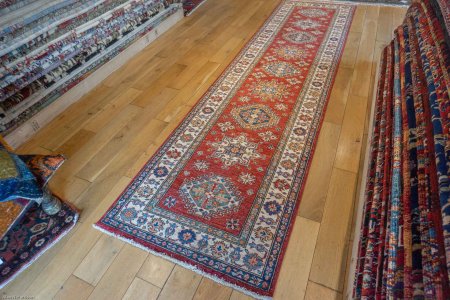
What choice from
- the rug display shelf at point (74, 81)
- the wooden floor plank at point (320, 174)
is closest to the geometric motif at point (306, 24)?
the rug display shelf at point (74, 81)

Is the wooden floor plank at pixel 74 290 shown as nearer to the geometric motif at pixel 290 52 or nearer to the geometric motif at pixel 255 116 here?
the geometric motif at pixel 255 116

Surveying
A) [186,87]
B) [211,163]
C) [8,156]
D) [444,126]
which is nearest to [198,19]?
[186,87]

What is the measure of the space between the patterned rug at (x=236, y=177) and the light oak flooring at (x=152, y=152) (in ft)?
0.22

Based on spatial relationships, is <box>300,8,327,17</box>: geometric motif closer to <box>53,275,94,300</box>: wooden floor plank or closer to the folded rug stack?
the folded rug stack

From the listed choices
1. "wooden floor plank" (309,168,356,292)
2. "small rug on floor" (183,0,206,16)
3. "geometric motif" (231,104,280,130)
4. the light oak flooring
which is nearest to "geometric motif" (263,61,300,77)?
the light oak flooring

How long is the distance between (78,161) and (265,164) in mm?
1152

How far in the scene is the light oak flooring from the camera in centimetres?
117

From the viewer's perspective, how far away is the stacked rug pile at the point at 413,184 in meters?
0.73

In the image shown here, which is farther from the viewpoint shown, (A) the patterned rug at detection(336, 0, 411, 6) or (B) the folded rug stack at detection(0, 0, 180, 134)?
(A) the patterned rug at detection(336, 0, 411, 6)

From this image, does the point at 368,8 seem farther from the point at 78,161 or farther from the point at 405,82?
the point at 78,161

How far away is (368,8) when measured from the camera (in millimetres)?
3283

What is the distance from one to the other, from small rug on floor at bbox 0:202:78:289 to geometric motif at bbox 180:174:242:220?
23.1 inches

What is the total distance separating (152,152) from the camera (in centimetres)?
175

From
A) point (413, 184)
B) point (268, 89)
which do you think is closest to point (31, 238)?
point (413, 184)
